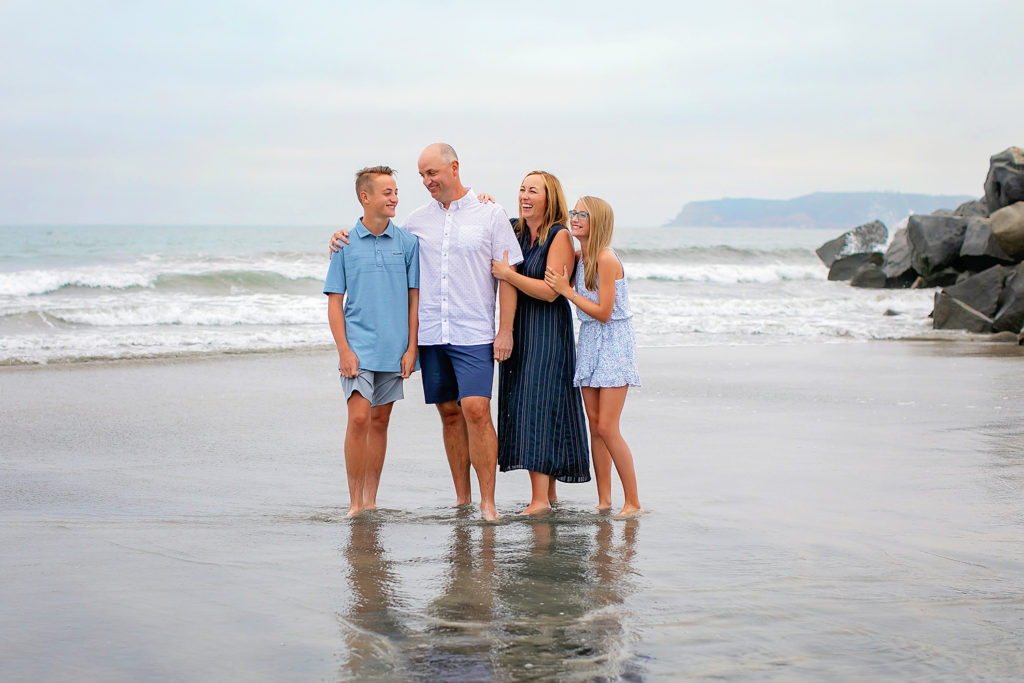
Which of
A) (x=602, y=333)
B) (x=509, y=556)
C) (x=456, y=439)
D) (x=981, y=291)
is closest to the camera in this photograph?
(x=509, y=556)

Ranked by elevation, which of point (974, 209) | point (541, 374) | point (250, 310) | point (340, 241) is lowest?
point (250, 310)

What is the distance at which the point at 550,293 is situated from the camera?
16.0 feet

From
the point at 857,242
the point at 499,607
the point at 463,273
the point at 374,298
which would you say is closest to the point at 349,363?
the point at 374,298

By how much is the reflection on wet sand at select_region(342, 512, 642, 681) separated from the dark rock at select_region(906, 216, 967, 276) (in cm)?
1877

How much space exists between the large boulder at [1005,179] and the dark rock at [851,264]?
347 inches

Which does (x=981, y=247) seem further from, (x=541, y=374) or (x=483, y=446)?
(x=483, y=446)

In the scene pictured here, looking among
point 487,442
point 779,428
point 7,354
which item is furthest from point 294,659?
point 7,354

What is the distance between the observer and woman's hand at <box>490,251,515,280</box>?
4.80m

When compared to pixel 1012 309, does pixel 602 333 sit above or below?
above

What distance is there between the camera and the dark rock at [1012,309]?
1441 centimetres

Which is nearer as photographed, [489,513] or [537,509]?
[489,513]

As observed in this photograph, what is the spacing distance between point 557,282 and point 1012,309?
39.7 feet

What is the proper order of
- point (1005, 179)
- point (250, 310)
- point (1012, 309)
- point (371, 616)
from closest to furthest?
point (371, 616) < point (1012, 309) < point (250, 310) < point (1005, 179)

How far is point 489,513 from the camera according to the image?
4832 millimetres
